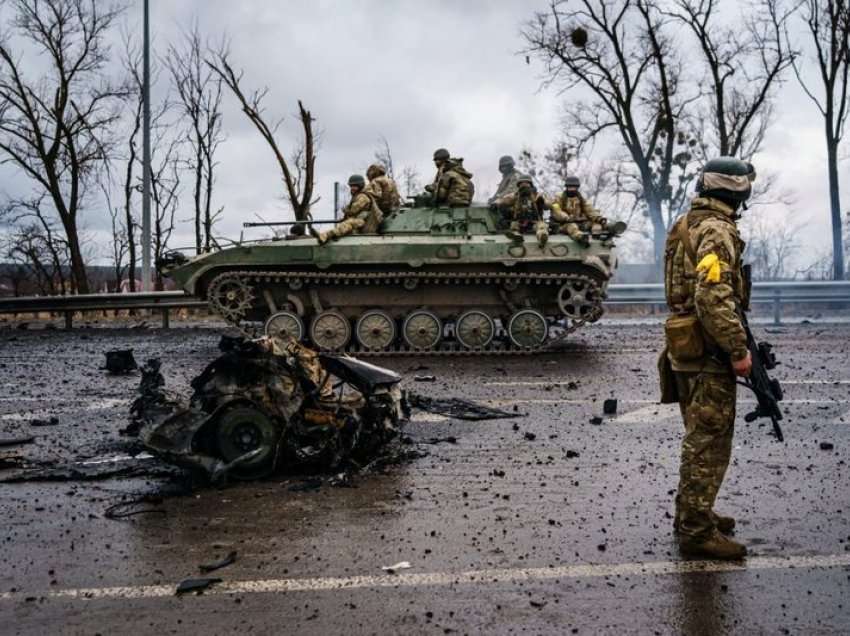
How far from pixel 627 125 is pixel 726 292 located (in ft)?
94.5

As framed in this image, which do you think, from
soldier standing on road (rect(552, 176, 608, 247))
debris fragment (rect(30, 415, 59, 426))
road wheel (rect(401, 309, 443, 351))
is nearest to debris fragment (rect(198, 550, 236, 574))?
debris fragment (rect(30, 415, 59, 426))

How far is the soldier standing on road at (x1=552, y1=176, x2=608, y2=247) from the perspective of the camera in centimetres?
1523

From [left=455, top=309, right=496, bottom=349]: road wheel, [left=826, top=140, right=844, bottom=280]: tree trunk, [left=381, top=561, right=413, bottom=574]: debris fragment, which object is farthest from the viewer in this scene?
[left=826, top=140, right=844, bottom=280]: tree trunk

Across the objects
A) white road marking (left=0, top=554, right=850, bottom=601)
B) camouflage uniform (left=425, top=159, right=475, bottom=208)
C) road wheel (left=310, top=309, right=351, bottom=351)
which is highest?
camouflage uniform (left=425, top=159, right=475, bottom=208)

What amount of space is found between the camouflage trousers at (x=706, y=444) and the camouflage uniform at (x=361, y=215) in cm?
1090

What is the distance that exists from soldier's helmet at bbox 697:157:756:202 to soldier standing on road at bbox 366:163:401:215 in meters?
11.3

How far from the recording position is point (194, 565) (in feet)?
15.3

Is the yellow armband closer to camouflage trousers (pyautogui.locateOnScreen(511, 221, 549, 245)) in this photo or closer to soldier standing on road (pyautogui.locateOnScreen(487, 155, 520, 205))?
camouflage trousers (pyautogui.locateOnScreen(511, 221, 549, 245))

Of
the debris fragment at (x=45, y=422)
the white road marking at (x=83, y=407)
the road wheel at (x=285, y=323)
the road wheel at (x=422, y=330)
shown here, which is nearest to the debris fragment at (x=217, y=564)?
the debris fragment at (x=45, y=422)

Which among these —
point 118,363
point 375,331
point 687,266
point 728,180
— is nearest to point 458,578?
point 687,266

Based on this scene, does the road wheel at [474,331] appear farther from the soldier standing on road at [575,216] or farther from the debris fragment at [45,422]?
the debris fragment at [45,422]

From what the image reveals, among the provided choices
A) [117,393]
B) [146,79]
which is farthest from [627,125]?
[117,393]

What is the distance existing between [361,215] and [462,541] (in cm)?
1111

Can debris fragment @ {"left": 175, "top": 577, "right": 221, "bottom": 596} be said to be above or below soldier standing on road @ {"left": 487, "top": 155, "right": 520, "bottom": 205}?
below
